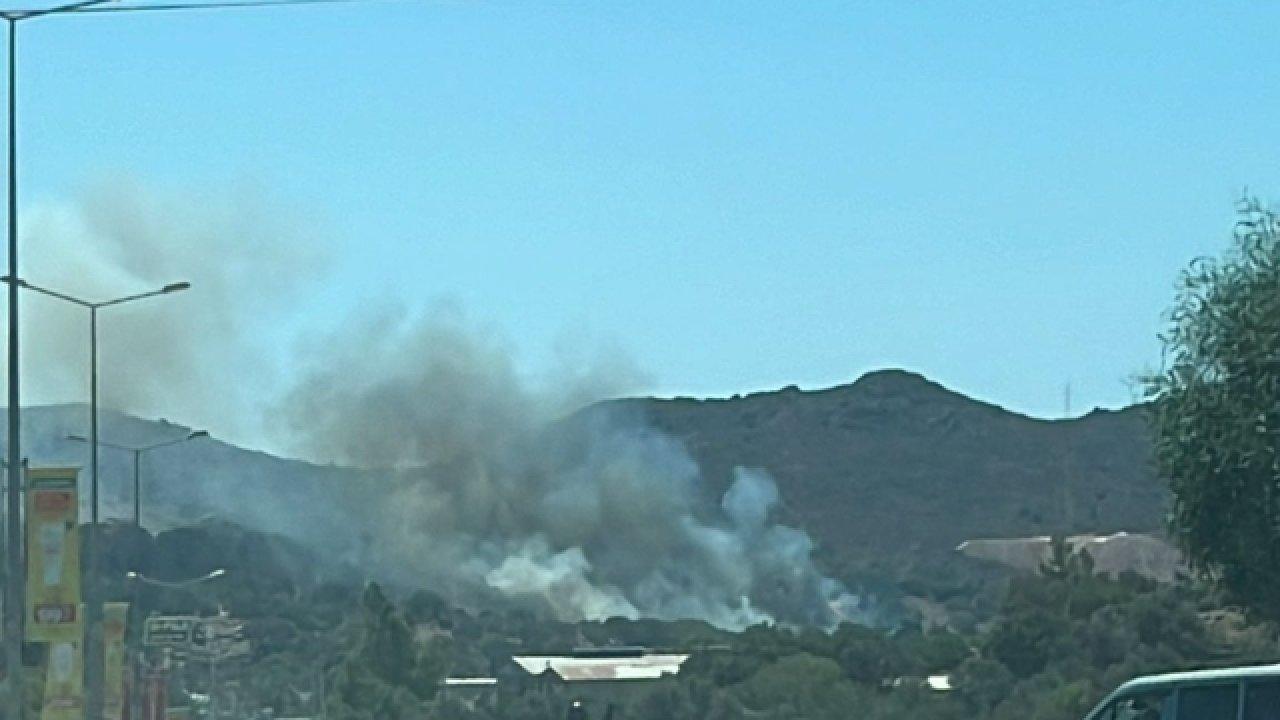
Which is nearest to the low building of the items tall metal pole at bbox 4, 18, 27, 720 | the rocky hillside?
tall metal pole at bbox 4, 18, 27, 720

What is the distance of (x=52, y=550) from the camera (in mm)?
46406

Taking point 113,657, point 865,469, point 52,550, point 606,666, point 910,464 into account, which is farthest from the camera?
point 910,464

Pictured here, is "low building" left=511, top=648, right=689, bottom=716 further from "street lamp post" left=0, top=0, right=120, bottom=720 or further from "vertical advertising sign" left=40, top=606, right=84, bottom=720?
"street lamp post" left=0, top=0, right=120, bottom=720

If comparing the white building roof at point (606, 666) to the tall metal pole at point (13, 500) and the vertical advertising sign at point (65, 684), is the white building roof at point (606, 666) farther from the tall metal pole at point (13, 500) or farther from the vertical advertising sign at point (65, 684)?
the tall metal pole at point (13, 500)

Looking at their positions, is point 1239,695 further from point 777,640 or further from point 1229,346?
point 777,640

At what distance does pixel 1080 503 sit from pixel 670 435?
59.3 ft

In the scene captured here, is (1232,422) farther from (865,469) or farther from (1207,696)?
(865,469)

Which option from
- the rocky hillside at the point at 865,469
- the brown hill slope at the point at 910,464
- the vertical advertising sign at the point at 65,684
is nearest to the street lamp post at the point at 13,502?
the vertical advertising sign at the point at 65,684

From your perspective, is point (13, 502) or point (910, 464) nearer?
point (13, 502)

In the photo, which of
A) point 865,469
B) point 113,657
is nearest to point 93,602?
point 113,657

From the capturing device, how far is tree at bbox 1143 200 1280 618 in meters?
33.2

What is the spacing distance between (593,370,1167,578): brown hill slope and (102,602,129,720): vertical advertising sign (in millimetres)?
50561

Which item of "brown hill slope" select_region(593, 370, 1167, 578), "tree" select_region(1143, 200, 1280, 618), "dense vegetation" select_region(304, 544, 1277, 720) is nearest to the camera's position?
"tree" select_region(1143, 200, 1280, 618)

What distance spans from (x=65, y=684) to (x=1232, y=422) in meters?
24.5
